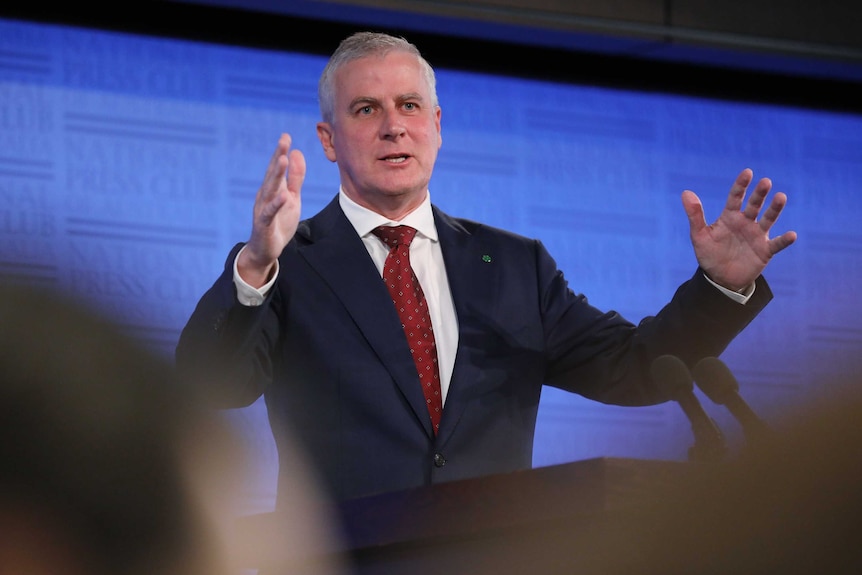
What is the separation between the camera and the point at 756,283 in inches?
81.9

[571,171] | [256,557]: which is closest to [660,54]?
[571,171]

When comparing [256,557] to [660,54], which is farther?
[660,54]

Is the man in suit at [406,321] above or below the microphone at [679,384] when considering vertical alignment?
above

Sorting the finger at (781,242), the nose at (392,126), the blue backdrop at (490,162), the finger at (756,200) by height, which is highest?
the blue backdrop at (490,162)

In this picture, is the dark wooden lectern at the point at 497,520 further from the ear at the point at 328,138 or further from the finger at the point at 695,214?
the ear at the point at 328,138

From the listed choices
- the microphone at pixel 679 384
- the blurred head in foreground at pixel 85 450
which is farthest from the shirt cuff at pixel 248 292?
the blurred head in foreground at pixel 85 450

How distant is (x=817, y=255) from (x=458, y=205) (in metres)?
1.43

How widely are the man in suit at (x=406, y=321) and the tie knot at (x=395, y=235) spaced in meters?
0.01

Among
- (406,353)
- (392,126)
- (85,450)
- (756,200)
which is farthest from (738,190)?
(85,450)

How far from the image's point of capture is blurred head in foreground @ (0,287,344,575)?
0.52 metres

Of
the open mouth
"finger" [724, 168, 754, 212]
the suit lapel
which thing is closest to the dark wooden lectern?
the suit lapel

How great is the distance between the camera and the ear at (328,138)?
2535 millimetres

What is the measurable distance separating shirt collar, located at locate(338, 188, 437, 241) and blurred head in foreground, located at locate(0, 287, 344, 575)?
1819 mm

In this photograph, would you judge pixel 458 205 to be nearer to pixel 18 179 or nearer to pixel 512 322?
pixel 18 179
